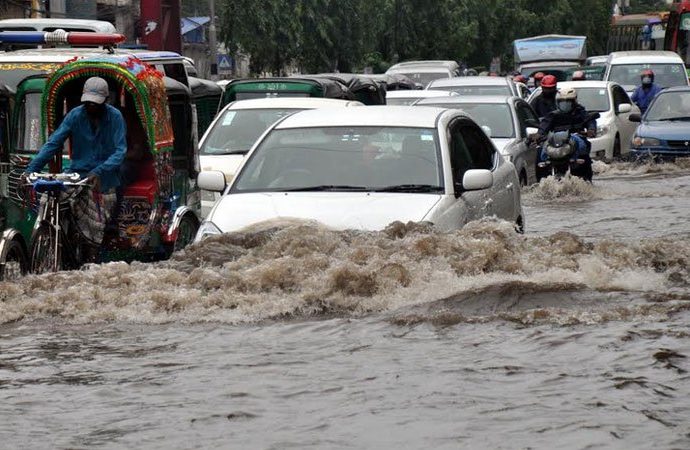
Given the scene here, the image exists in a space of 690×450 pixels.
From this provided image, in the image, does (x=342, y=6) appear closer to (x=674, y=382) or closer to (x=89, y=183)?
(x=89, y=183)

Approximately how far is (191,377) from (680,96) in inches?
773

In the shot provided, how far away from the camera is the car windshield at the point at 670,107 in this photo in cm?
2628

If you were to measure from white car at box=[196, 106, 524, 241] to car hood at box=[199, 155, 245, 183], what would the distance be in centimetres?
440

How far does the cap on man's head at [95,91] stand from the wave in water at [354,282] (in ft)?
5.62

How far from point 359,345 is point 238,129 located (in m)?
9.49

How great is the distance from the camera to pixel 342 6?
186 ft

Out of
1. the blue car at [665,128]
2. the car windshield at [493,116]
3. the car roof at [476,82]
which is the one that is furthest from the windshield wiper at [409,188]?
the car roof at [476,82]

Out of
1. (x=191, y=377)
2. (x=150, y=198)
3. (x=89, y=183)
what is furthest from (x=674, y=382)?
(x=150, y=198)

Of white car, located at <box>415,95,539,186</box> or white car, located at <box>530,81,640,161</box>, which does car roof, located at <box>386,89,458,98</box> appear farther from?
white car, located at <box>415,95,539,186</box>

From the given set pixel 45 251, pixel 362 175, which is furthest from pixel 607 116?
pixel 45 251

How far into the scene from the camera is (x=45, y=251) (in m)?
11.6

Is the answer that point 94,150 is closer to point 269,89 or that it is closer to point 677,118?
A: point 269,89

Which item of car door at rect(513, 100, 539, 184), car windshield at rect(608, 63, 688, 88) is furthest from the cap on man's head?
car windshield at rect(608, 63, 688, 88)

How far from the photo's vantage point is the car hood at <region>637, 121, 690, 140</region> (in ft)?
83.3
